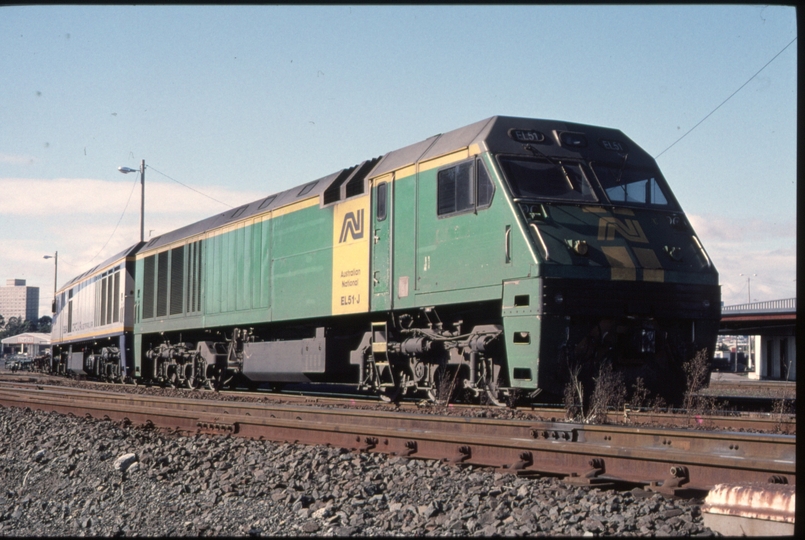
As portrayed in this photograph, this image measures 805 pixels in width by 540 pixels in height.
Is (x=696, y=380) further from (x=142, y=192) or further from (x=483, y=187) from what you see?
(x=142, y=192)

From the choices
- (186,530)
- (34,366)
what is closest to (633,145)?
(186,530)

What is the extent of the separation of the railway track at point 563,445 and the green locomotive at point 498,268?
1.70m

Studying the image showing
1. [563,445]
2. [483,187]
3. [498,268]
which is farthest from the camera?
[483,187]

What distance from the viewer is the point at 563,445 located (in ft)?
21.3

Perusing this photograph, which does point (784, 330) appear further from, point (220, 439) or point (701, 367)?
point (220, 439)

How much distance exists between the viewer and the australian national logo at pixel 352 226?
12.5 m

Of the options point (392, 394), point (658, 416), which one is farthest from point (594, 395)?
point (392, 394)

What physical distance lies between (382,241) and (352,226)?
96 cm

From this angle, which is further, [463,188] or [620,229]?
[463,188]

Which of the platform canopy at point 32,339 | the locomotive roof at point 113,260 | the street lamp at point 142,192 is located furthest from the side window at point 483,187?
the platform canopy at point 32,339

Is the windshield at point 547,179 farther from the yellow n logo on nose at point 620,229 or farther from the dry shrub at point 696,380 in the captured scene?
the dry shrub at point 696,380

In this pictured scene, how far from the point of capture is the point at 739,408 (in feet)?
41.9

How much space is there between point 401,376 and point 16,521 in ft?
21.0

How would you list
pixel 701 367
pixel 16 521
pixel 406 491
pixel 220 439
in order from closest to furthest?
pixel 406 491
pixel 16 521
pixel 220 439
pixel 701 367
